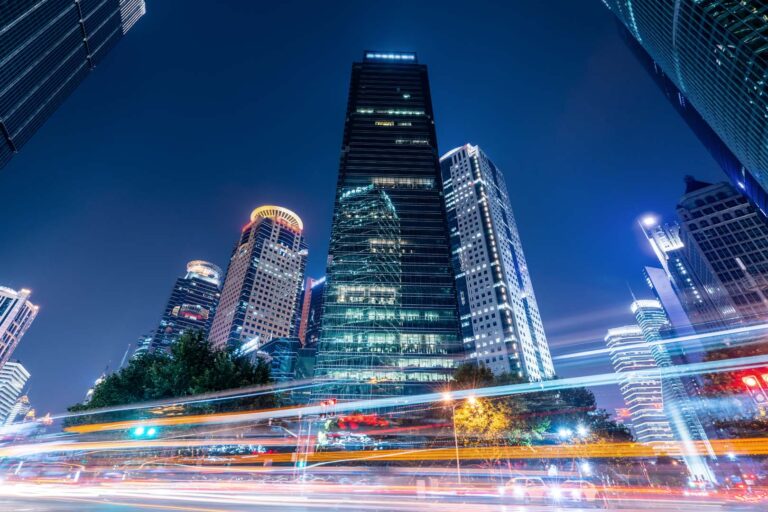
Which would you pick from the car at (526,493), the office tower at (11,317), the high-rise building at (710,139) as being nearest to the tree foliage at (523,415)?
the car at (526,493)

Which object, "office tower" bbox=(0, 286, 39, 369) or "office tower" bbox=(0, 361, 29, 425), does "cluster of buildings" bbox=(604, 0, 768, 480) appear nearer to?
"office tower" bbox=(0, 286, 39, 369)

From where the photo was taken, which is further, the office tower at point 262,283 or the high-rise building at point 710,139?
the office tower at point 262,283

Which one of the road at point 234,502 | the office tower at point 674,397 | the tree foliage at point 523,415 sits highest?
the office tower at point 674,397

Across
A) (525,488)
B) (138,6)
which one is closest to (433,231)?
(525,488)

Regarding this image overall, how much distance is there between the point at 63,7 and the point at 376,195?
60671 mm

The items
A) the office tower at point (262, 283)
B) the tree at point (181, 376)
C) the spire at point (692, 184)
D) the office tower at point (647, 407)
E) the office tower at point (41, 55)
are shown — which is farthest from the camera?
the office tower at point (647, 407)

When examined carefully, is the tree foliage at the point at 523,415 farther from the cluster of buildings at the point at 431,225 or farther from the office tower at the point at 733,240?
the office tower at the point at 733,240

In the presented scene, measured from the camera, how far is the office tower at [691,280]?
258 ft

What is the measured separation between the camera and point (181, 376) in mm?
27734

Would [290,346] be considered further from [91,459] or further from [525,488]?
[525,488]

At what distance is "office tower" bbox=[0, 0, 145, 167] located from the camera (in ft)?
159

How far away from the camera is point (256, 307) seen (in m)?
143

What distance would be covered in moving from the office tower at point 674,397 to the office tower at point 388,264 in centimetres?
5468

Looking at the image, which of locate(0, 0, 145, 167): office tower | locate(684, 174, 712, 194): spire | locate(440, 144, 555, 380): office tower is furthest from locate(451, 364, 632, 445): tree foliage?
locate(684, 174, 712, 194): spire
